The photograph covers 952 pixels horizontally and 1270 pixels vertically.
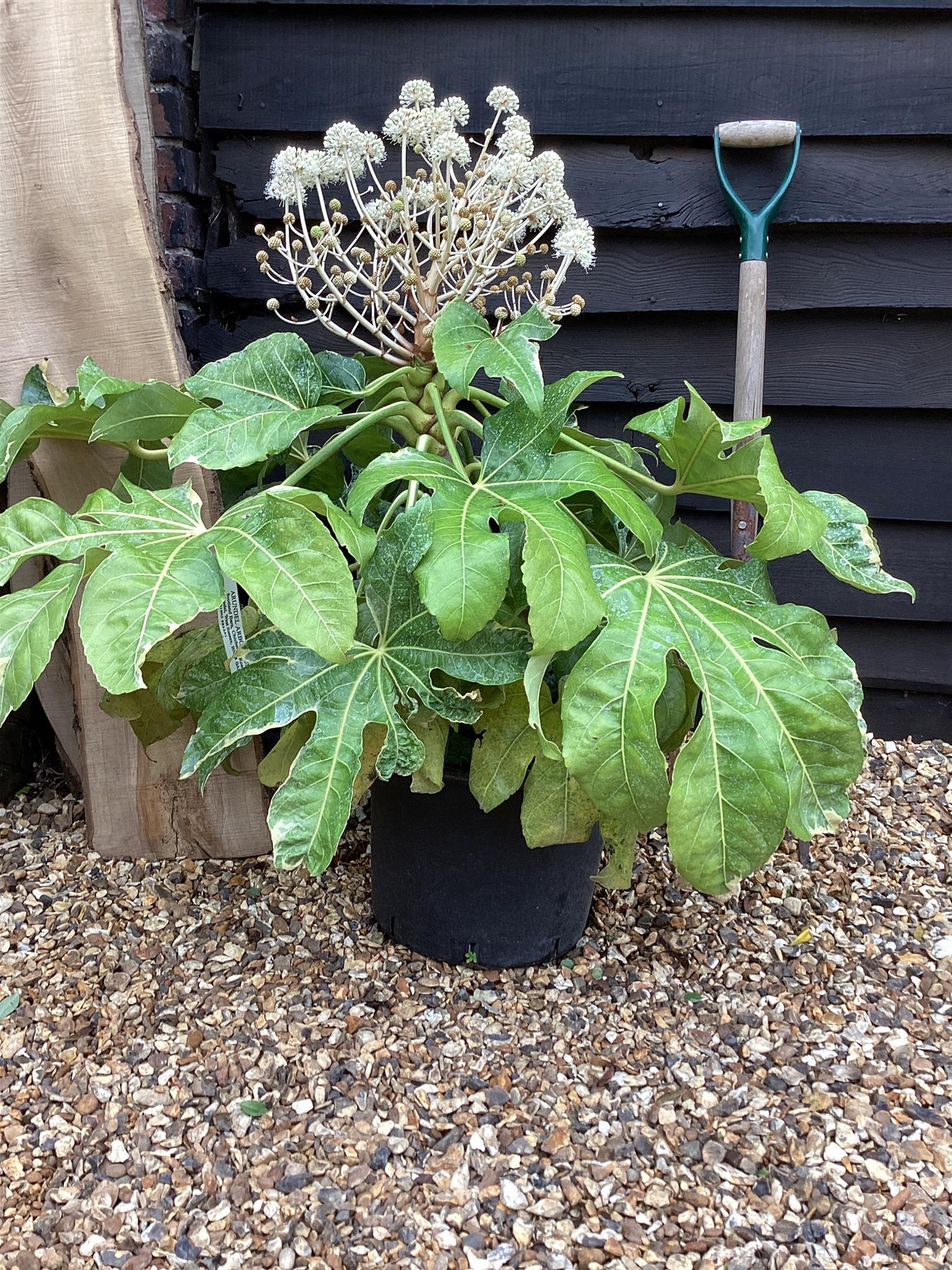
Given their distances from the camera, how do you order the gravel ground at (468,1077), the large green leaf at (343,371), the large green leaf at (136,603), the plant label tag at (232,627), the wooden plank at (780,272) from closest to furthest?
1. the large green leaf at (136,603)
2. the gravel ground at (468,1077)
3. the plant label tag at (232,627)
4. the large green leaf at (343,371)
5. the wooden plank at (780,272)

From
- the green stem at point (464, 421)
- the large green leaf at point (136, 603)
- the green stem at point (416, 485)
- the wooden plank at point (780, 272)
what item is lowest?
the large green leaf at point (136, 603)

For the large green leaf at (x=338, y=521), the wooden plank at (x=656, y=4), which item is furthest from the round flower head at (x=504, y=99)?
the large green leaf at (x=338, y=521)

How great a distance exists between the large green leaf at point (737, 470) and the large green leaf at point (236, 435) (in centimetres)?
46

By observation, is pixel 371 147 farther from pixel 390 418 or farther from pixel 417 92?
pixel 390 418

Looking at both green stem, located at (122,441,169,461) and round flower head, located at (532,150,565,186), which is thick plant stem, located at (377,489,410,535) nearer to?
green stem, located at (122,441,169,461)

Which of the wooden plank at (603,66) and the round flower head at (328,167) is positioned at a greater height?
the wooden plank at (603,66)

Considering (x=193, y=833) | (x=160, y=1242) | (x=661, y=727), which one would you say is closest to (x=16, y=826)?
(x=193, y=833)

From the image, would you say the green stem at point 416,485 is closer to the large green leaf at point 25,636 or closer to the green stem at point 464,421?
the green stem at point 464,421

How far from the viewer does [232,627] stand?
1127mm

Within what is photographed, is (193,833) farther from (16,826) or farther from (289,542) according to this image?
(289,542)

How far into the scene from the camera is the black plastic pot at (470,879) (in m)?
1.29

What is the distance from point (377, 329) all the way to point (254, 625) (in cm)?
46

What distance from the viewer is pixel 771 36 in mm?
1687

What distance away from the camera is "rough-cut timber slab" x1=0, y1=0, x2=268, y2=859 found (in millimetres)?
1331
